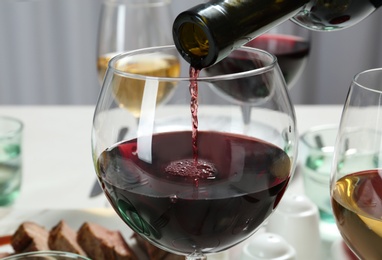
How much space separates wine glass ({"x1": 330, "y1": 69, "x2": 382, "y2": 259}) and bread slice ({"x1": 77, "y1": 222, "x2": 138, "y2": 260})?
358mm

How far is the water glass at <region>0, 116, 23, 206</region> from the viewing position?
49.1 inches

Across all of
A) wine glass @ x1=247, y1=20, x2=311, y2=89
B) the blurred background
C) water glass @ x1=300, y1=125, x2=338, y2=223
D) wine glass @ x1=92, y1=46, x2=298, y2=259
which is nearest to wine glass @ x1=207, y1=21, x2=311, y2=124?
wine glass @ x1=247, y1=20, x2=311, y2=89

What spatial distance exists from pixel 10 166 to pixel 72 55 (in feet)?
5.81

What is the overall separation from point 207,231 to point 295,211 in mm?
386

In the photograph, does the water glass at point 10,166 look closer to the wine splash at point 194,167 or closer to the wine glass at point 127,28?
the wine glass at point 127,28

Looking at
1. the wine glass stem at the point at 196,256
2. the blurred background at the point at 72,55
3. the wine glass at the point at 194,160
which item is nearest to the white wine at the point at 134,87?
the wine glass at the point at 194,160

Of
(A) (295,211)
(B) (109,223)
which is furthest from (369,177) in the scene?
(B) (109,223)

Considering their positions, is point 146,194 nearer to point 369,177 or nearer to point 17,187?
point 369,177

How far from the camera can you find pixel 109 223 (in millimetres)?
1114

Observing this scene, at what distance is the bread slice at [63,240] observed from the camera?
1.00m

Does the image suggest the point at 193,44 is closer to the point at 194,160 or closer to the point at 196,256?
the point at 194,160

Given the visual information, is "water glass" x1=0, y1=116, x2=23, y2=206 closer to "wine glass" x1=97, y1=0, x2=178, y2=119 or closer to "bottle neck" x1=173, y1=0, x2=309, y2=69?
"wine glass" x1=97, y1=0, x2=178, y2=119

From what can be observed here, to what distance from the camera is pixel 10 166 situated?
1.26m

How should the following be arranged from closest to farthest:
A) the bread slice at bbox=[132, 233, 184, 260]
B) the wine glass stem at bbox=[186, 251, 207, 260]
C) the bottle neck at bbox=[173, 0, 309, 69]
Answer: the bottle neck at bbox=[173, 0, 309, 69] < the wine glass stem at bbox=[186, 251, 207, 260] < the bread slice at bbox=[132, 233, 184, 260]
